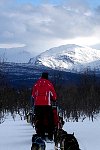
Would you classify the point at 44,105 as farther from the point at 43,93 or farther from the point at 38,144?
the point at 38,144

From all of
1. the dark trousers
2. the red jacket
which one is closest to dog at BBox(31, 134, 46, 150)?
the dark trousers

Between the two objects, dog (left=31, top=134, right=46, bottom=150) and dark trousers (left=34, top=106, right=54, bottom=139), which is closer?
dog (left=31, top=134, right=46, bottom=150)

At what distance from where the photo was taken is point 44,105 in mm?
9258

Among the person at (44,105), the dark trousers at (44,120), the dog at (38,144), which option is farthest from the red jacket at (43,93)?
the dog at (38,144)

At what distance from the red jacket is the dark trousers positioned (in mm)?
156

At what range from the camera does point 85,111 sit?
41312mm

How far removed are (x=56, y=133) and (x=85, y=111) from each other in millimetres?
32650

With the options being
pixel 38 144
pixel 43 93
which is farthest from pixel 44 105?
pixel 38 144

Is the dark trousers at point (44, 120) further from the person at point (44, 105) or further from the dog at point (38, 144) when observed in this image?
the dog at point (38, 144)

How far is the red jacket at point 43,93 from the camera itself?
9164mm

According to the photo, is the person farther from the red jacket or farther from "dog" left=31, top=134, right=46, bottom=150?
"dog" left=31, top=134, right=46, bottom=150

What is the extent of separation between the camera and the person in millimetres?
9148

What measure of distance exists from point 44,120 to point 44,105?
33cm

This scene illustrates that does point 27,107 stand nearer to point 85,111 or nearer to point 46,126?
point 85,111
